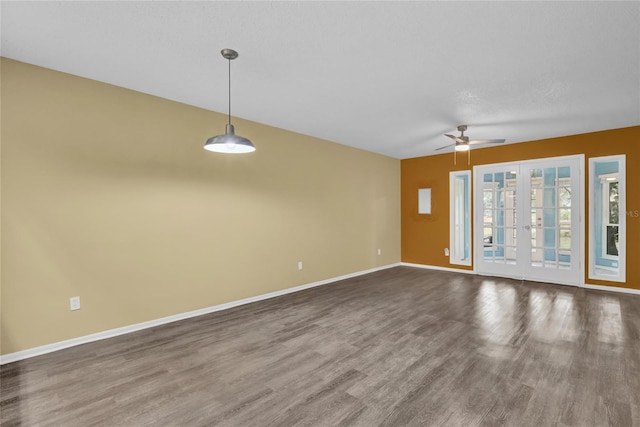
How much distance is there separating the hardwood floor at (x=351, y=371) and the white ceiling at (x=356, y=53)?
2.54m

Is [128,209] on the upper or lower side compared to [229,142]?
lower

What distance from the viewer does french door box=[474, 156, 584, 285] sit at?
514cm

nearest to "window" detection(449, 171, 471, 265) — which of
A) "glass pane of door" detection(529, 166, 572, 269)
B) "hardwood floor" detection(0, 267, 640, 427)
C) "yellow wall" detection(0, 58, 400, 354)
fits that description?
"glass pane of door" detection(529, 166, 572, 269)

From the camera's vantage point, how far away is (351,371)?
247cm

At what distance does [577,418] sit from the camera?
1.89 m

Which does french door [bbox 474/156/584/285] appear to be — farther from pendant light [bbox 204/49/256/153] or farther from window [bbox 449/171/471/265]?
pendant light [bbox 204/49/256/153]

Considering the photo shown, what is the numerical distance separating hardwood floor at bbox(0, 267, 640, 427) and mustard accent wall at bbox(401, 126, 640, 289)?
1574 mm

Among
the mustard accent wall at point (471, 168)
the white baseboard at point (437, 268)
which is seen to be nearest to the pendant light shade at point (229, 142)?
the mustard accent wall at point (471, 168)

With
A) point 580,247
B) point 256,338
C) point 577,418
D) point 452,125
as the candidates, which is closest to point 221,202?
point 256,338

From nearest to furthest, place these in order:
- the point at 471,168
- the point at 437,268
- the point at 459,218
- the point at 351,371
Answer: the point at 351,371 → the point at 471,168 → the point at 459,218 → the point at 437,268

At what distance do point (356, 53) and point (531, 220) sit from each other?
4968 mm

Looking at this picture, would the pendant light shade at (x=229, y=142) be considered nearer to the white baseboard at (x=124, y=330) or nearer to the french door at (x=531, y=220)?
the white baseboard at (x=124, y=330)

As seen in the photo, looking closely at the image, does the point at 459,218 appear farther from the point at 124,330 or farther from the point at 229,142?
the point at 124,330

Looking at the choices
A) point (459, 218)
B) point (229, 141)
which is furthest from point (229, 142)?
point (459, 218)
